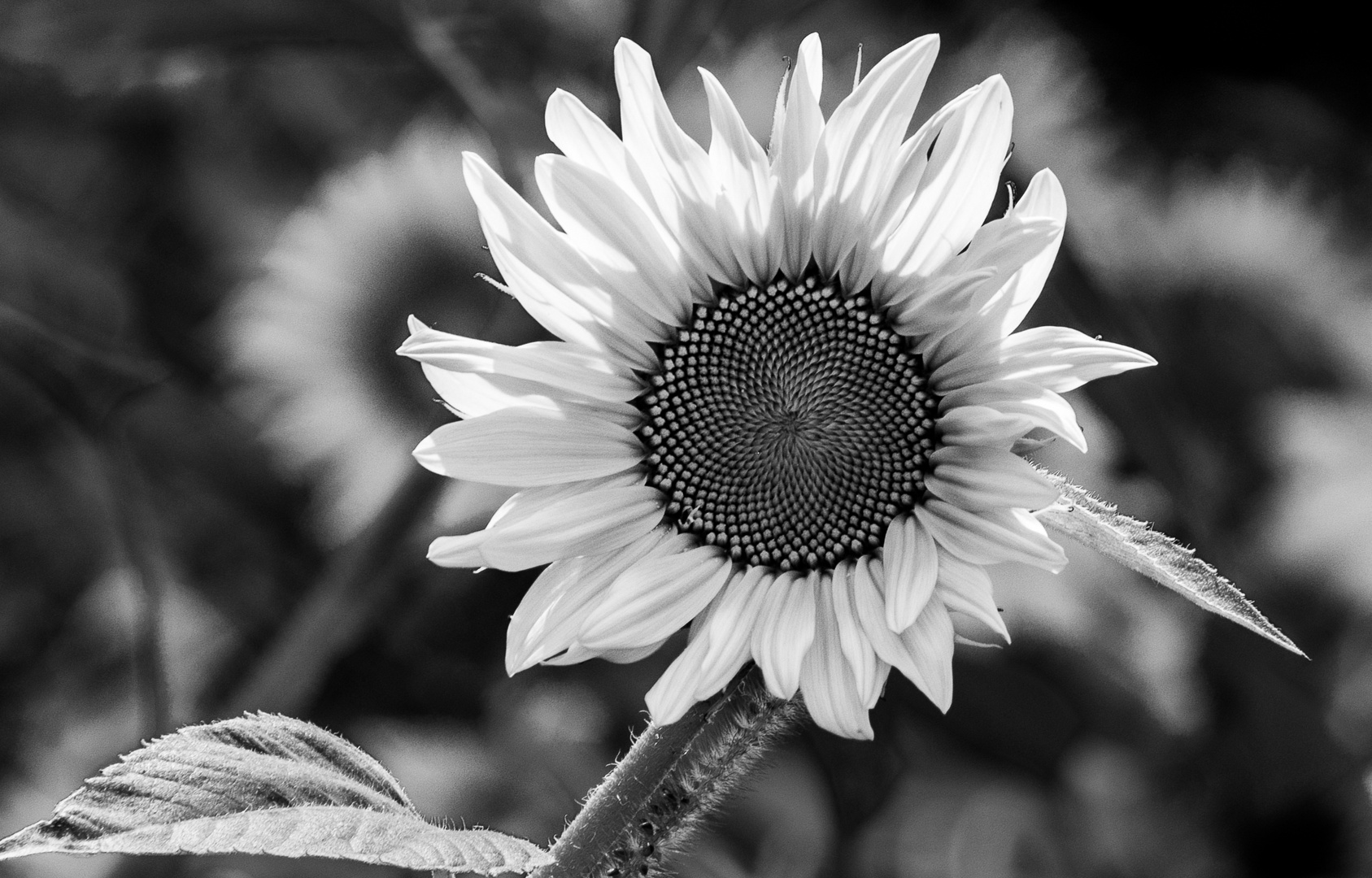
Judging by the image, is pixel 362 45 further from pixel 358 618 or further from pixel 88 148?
pixel 88 148

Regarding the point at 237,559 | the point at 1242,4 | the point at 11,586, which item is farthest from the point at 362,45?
the point at 1242,4

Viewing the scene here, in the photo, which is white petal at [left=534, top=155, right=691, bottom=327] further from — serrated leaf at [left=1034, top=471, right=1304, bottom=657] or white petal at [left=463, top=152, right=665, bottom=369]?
serrated leaf at [left=1034, top=471, right=1304, bottom=657]

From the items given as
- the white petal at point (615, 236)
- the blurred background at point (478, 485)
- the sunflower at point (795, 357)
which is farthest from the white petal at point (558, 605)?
the blurred background at point (478, 485)

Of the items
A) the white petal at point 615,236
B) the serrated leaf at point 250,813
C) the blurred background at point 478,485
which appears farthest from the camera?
the blurred background at point 478,485

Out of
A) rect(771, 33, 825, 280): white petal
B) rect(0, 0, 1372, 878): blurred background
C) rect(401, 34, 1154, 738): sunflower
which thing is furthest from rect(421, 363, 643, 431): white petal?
rect(0, 0, 1372, 878): blurred background

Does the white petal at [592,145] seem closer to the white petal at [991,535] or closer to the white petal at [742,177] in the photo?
the white petal at [742,177]
